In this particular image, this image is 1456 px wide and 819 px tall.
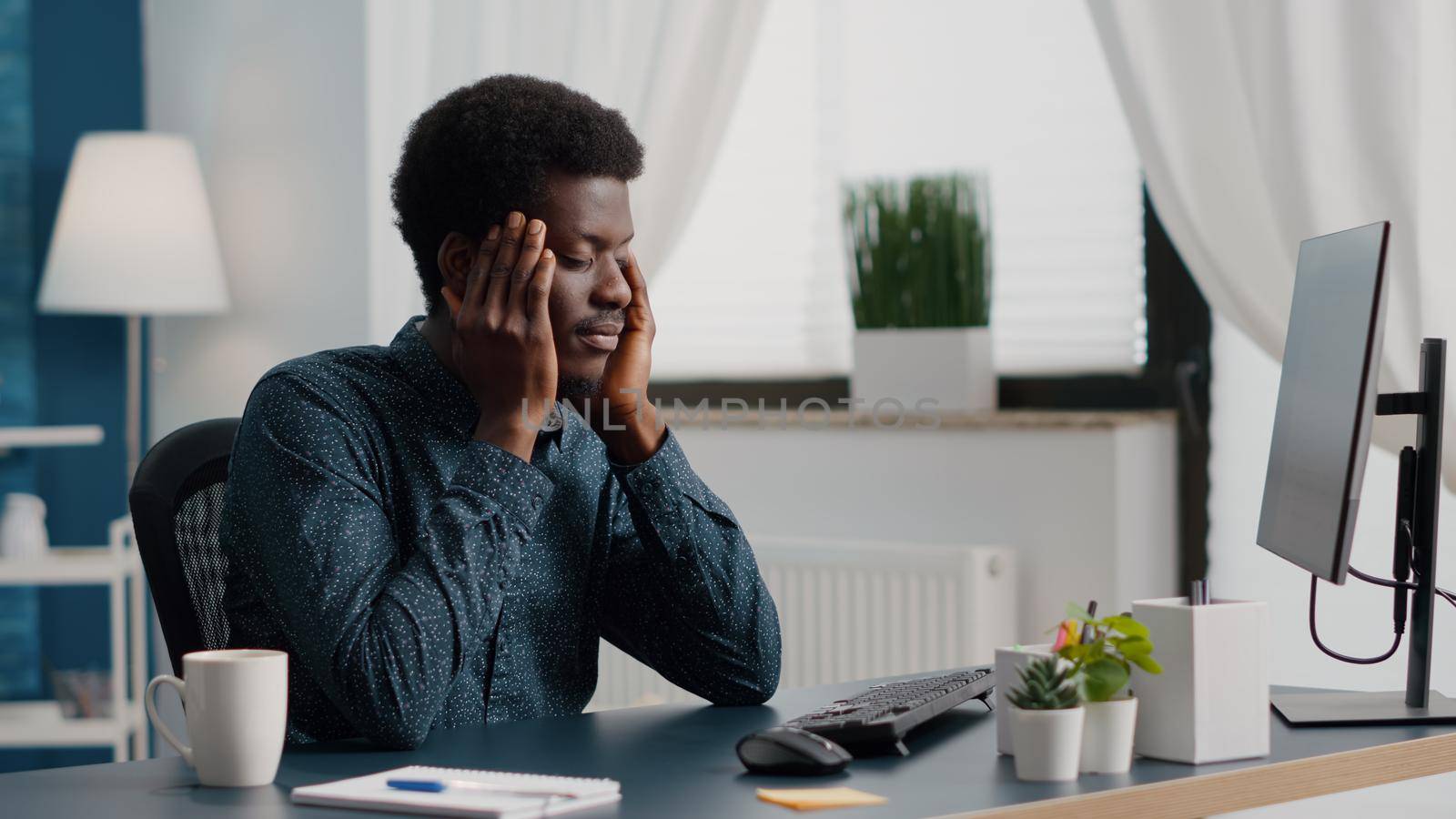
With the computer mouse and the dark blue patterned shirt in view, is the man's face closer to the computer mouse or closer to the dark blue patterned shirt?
the dark blue patterned shirt

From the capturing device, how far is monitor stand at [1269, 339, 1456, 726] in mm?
1295

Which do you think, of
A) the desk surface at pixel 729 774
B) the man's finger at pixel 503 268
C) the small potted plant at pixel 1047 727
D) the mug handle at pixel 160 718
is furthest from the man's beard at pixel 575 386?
the small potted plant at pixel 1047 727

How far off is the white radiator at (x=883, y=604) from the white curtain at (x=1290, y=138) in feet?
1.98

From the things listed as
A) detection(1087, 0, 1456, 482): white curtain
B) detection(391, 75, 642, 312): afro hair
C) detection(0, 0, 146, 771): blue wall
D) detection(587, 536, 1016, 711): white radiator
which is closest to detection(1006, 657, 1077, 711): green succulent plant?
detection(391, 75, 642, 312): afro hair

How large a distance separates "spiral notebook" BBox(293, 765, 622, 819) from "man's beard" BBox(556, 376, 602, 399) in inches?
19.7

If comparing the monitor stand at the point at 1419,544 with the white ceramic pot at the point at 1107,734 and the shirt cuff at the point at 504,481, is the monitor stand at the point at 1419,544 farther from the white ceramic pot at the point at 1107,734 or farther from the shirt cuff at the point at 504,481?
the shirt cuff at the point at 504,481

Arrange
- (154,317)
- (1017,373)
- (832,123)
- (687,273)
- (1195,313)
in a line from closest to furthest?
(1195,313)
(1017,373)
(832,123)
(687,273)
(154,317)

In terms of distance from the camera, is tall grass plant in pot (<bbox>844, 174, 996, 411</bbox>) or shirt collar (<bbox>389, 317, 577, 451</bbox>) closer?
shirt collar (<bbox>389, 317, 577, 451</bbox>)

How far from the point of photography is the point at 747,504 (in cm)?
298

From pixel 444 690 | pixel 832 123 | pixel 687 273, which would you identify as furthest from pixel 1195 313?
pixel 444 690

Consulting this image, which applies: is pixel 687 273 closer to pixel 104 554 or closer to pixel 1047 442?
pixel 1047 442

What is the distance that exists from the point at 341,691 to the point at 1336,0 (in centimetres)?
169

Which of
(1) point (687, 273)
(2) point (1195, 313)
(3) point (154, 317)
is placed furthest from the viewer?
(3) point (154, 317)

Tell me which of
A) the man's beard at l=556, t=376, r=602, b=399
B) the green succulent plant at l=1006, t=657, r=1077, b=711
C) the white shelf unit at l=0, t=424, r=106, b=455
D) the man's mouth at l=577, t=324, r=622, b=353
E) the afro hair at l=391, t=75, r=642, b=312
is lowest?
the green succulent plant at l=1006, t=657, r=1077, b=711
